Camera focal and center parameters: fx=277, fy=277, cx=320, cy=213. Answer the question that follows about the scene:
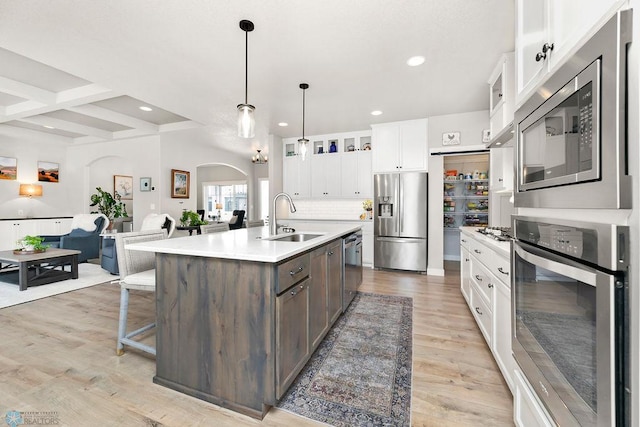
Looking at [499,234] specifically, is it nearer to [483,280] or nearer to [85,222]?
[483,280]

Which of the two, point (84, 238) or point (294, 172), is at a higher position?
point (294, 172)

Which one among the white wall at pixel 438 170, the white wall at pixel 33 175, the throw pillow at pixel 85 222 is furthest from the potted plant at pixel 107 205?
the white wall at pixel 438 170

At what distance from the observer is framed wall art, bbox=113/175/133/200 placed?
25.5 ft

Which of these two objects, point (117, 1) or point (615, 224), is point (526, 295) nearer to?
point (615, 224)

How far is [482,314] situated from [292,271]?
173cm

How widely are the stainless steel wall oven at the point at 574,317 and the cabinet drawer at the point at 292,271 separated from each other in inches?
44.6

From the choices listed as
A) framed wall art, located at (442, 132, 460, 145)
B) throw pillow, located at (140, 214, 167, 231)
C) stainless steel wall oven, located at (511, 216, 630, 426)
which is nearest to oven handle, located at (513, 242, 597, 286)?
stainless steel wall oven, located at (511, 216, 630, 426)

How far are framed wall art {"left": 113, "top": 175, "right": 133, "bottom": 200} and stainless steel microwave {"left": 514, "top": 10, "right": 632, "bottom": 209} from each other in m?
9.28

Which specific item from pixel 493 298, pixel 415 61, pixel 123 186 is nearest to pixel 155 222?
pixel 123 186

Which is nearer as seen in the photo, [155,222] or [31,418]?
[31,418]

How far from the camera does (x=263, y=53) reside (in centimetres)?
265

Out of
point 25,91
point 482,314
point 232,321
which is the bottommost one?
point 482,314

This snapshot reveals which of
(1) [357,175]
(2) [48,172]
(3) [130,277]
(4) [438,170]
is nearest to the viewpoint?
(3) [130,277]

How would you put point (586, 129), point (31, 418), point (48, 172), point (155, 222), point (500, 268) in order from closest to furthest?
point (586, 129)
point (31, 418)
point (500, 268)
point (155, 222)
point (48, 172)
